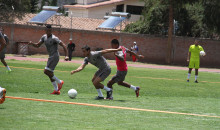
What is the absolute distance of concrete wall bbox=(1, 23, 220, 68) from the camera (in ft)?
130

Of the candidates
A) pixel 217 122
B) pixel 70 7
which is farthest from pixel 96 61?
pixel 70 7

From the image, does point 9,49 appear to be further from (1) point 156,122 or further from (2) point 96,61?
(1) point 156,122

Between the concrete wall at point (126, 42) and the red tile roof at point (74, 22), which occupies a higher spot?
the red tile roof at point (74, 22)

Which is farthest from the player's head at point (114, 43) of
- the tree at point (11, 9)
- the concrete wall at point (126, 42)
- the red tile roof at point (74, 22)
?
the tree at point (11, 9)

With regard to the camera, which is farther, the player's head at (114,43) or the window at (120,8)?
the window at (120,8)

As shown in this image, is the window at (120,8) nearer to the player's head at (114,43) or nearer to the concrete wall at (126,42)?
the concrete wall at (126,42)

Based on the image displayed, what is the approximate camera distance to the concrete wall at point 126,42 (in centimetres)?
3955

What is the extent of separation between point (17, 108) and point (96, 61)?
3.52m

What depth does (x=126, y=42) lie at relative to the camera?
41.3 m

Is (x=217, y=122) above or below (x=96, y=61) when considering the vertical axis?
below

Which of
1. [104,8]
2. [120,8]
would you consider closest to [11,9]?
[104,8]

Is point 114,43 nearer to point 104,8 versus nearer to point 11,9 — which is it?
point 11,9

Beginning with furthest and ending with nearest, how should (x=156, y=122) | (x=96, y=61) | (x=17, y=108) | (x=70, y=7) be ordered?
(x=70, y=7) → (x=96, y=61) → (x=17, y=108) → (x=156, y=122)

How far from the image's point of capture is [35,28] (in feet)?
130
